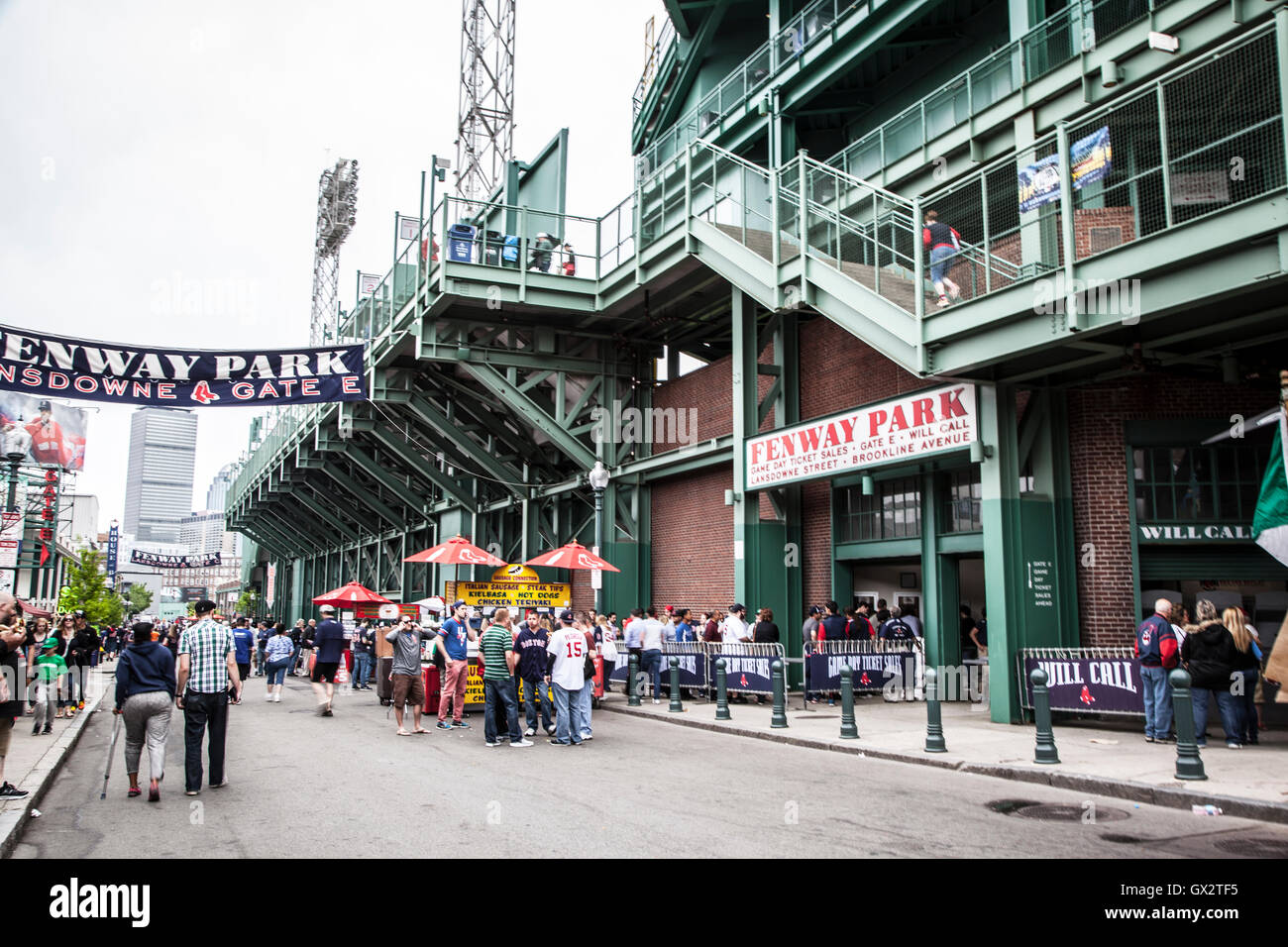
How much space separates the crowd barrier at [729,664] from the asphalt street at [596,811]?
4.58m

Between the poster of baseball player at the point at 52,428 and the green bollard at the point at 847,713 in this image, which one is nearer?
the green bollard at the point at 847,713

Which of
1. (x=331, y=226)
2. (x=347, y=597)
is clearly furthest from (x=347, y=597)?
(x=331, y=226)

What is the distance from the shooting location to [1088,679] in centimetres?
1261

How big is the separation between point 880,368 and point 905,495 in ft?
7.70

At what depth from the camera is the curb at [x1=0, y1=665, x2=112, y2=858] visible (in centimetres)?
711

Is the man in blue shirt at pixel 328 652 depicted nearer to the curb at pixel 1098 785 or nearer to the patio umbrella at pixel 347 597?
the curb at pixel 1098 785

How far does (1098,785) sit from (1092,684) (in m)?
4.00

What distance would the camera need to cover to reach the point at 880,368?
57.7 ft

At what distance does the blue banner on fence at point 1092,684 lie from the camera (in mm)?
12156

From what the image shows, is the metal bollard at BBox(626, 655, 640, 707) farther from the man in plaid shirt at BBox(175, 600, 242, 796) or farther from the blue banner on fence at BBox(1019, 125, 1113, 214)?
the blue banner on fence at BBox(1019, 125, 1113, 214)

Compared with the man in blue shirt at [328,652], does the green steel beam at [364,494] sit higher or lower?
higher

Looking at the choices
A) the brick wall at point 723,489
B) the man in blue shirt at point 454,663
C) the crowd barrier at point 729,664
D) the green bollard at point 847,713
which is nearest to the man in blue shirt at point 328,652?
the man in blue shirt at point 454,663

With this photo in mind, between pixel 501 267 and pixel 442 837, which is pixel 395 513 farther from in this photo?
pixel 442 837
